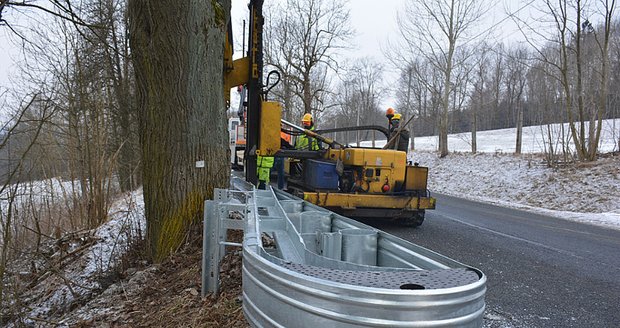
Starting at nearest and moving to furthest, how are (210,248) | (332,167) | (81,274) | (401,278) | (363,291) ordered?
(363,291), (401,278), (210,248), (81,274), (332,167)

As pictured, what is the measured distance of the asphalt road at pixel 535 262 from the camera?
3.80 m

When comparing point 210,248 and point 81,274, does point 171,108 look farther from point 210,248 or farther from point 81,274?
point 81,274

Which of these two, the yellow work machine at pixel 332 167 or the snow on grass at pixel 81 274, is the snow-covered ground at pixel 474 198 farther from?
the yellow work machine at pixel 332 167

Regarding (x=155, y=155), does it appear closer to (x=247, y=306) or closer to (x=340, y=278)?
(x=247, y=306)

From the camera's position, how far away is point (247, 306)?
5.53 ft

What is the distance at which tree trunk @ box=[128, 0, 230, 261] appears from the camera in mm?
4484

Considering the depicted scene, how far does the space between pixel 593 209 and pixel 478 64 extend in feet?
73.5

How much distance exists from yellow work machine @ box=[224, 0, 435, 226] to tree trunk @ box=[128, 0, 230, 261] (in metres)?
1.12

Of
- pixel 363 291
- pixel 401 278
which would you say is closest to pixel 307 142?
pixel 401 278

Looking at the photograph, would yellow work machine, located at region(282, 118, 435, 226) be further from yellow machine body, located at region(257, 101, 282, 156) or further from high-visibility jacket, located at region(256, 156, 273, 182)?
high-visibility jacket, located at region(256, 156, 273, 182)

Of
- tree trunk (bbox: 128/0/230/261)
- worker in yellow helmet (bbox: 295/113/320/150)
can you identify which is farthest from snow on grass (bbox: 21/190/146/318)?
worker in yellow helmet (bbox: 295/113/320/150)

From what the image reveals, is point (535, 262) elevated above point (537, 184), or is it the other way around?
point (537, 184)

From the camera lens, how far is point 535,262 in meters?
5.62

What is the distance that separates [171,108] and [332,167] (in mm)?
3416
